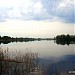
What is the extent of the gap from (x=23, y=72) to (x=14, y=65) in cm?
47

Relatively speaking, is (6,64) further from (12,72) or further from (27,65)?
(27,65)

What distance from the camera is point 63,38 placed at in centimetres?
4881

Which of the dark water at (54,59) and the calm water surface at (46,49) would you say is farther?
the calm water surface at (46,49)

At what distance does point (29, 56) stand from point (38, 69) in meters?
1.03

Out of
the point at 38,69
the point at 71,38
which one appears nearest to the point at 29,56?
the point at 38,69

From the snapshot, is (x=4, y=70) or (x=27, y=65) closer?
(x=4, y=70)

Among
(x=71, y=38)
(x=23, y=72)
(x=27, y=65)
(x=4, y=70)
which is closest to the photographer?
(x=4, y=70)

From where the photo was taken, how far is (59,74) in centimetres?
918

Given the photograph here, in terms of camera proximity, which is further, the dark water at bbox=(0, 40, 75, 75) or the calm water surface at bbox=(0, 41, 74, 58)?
the calm water surface at bbox=(0, 41, 74, 58)

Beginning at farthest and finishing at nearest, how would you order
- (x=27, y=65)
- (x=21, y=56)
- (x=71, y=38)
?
(x=71, y=38) → (x=21, y=56) → (x=27, y=65)

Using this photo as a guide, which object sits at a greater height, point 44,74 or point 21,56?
point 21,56

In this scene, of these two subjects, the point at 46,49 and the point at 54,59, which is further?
the point at 46,49

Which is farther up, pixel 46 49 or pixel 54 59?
pixel 46 49

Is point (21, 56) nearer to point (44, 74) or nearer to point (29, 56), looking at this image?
point (29, 56)
